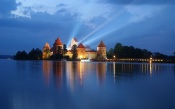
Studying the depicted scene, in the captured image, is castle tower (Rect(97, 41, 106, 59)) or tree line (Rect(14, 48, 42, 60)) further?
tree line (Rect(14, 48, 42, 60))

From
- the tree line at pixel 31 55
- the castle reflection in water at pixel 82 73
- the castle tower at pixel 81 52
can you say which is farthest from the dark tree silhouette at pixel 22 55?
the castle reflection in water at pixel 82 73

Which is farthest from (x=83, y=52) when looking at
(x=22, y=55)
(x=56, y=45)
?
(x=22, y=55)

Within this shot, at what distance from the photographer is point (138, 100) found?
12570mm

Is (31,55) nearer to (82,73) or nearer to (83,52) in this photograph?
(83,52)

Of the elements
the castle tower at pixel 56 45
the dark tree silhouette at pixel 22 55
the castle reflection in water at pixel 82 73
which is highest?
the castle tower at pixel 56 45

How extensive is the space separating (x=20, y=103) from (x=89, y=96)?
3.38m

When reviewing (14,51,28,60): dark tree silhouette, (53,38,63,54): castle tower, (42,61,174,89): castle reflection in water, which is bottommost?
(42,61,174,89): castle reflection in water

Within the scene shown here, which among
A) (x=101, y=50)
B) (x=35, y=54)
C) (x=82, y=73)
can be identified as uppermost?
(x=101, y=50)

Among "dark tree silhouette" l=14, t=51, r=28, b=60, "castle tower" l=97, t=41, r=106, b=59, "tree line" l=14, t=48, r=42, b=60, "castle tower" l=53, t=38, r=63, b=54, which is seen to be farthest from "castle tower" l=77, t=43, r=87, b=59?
"dark tree silhouette" l=14, t=51, r=28, b=60

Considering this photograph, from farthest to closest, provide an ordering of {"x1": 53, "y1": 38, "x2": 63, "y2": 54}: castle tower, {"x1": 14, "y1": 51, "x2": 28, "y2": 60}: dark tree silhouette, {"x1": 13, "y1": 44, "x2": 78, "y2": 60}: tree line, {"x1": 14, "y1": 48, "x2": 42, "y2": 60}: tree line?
1. {"x1": 14, "y1": 51, "x2": 28, "y2": 60}: dark tree silhouette
2. {"x1": 14, "y1": 48, "x2": 42, "y2": 60}: tree line
3. {"x1": 53, "y1": 38, "x2": 63, "y2": 54}: castle tower
4. {"x1": 13, "y1": 44, "x2": 78, "y2": 60}: tree line

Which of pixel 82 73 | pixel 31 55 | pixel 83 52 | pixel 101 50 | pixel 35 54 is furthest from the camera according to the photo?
pixel 31 55

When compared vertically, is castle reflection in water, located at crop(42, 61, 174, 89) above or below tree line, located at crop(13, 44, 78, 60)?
below

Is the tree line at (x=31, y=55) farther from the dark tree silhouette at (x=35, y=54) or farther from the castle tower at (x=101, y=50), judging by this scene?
the castle tower at (x=101, y=50)

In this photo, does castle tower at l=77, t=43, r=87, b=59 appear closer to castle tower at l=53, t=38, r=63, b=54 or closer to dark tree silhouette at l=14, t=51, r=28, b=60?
castle tower at l=53, t=38, r=63, b=54
